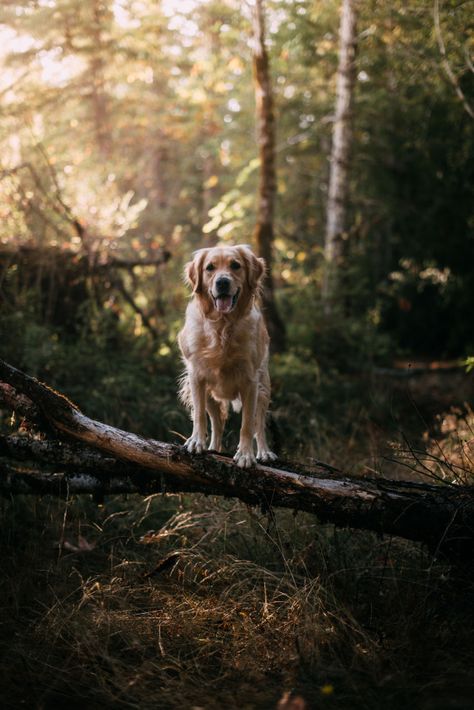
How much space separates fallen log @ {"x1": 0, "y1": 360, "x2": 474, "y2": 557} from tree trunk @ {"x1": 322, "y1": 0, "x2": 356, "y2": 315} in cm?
672

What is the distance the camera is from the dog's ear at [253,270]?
4324 mm

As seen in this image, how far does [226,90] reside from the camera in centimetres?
1619

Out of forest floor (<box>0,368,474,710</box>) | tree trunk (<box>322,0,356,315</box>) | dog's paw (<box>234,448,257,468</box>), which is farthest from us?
tree trunk (<box>322,0,356,315</box>)

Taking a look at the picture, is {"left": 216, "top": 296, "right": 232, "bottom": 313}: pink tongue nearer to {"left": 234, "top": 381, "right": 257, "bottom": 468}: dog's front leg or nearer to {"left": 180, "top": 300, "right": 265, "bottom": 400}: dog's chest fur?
{"left": 180, "top": 300, "right": 265, "bottom": 400}: dog's chest fur

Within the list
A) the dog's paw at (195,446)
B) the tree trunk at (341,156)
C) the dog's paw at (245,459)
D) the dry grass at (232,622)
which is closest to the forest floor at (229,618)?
the dry grass at (232,622)

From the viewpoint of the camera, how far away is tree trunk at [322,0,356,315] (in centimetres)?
1043

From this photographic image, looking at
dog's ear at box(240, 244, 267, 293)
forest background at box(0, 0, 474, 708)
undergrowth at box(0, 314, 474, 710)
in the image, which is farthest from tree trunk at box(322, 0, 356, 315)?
dog's ear at box(240, 244, 267, 293)

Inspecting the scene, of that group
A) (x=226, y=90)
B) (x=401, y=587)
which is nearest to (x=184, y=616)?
(x=401, y=587)

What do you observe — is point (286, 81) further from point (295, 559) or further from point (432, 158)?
point (295, 559)

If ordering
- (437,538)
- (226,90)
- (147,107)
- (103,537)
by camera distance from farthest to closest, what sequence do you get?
(147,107) → (226,90) → (103,537) → (437,538)

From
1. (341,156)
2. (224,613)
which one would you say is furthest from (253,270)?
(341,156)

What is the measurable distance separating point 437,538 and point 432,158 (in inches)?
403

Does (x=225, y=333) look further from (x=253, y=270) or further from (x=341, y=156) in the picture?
(x=341, y=156)

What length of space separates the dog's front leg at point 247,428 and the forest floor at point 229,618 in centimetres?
36
